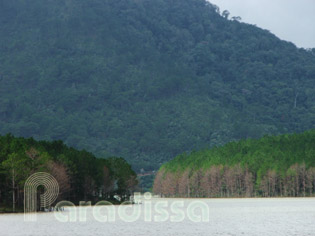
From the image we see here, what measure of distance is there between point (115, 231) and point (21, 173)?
30.6 m

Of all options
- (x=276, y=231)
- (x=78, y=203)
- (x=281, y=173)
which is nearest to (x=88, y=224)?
(x=276, y=231)

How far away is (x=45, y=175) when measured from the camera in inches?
4161

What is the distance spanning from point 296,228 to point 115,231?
2059cm

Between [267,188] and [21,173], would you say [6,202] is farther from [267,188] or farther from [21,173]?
[267,188]

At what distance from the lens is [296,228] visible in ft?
243

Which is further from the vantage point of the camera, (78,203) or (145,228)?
(78,203)

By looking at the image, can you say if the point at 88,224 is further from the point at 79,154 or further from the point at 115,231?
the point at 79,154

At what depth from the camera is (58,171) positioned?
367 ft

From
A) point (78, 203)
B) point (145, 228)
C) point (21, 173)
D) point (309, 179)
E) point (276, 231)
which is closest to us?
point (276, 231)

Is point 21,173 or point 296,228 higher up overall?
point 21,173

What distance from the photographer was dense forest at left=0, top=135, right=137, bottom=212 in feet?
327

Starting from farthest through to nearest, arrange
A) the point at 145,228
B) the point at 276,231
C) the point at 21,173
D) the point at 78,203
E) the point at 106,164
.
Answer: the point at 106,164
the point at 78,203
the point at 21,173
the point at 145,228
the point at 276,231

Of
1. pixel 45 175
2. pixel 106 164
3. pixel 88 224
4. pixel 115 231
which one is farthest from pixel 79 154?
pixel 115 231

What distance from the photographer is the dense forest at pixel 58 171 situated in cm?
9956
